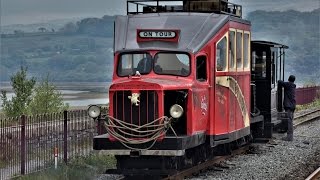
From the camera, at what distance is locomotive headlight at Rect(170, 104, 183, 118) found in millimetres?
12172

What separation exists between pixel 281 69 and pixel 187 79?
8109mm

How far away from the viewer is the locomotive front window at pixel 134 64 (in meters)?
13.2

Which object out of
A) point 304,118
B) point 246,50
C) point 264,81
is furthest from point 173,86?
point 304,118

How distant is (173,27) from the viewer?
13352mm

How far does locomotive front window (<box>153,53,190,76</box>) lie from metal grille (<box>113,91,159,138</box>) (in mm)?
901

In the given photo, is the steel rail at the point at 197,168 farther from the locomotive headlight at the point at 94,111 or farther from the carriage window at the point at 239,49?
the carriage window at the point at 239,49

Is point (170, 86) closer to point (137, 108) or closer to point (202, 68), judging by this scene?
point (137, 108)

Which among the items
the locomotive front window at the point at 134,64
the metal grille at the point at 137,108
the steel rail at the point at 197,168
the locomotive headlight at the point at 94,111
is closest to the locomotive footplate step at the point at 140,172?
the steel rail at the point at 197,168

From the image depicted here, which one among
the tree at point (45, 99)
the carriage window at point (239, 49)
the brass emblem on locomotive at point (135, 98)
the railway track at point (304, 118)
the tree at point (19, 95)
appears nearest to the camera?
the brass emblem on locomotive at point (135, 98)

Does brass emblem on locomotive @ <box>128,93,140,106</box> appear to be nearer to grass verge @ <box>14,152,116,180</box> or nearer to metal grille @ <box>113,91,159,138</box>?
metal grille @ <box>113,91,159,138</box>

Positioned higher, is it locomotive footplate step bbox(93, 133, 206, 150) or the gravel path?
locomotive footplate step bbox(93, 133, 206, 150)

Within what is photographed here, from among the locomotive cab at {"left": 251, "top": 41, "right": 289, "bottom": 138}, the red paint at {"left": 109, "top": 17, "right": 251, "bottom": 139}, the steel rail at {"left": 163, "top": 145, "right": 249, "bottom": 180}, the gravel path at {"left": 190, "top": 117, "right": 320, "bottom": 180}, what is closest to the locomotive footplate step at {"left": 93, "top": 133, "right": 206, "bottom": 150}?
the red paint at {"left": 109, "top": 17, "right": 251, "bottom": 139}

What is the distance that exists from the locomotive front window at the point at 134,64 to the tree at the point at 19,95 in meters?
9.64

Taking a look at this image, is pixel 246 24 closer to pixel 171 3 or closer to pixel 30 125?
pixel 171 3
